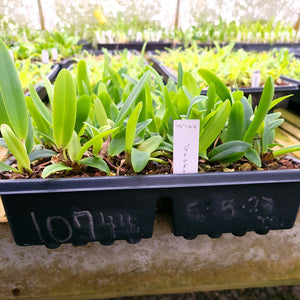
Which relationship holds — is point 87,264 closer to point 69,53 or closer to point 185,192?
point 185,192

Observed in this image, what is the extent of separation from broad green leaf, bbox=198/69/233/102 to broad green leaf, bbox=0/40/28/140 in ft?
1.15

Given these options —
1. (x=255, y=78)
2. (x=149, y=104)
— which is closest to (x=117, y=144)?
(x=149, y=104)

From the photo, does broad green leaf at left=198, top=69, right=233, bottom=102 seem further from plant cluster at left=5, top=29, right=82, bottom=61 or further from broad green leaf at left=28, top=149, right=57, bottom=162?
plant cluster at left=5, top=29, right=82, bottom=61

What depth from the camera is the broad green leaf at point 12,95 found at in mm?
489

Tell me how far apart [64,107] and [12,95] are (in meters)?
0.09

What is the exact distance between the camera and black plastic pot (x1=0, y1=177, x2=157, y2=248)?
471mm

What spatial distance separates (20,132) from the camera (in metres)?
0.52

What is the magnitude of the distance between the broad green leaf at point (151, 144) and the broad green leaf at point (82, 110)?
0.39ft

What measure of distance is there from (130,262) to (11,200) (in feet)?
0.87

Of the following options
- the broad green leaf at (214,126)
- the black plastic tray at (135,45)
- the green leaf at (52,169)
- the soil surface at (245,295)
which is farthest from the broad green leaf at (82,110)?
the black plastic tray at (135,45)

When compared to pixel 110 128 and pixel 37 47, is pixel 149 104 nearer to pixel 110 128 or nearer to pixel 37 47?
pixel 110 128

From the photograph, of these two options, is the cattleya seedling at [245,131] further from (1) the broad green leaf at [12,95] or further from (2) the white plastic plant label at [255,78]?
(2) the white plastic plant label at [255,78]

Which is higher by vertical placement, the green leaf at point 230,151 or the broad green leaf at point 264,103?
the broad green leaf at point 264,103

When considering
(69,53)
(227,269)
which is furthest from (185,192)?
(69,53)
